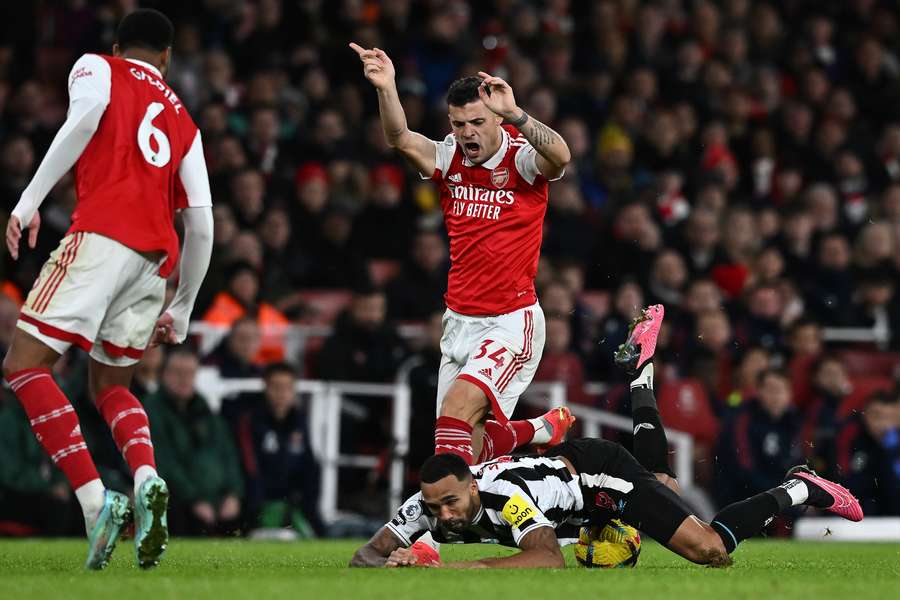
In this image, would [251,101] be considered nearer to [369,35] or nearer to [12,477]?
[369,35]

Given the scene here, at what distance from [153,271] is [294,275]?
8.06m

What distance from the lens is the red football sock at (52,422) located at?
24.8ft

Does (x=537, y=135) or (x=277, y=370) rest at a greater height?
(x=537, y=135)

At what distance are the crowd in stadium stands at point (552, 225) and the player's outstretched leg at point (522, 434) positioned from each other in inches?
167

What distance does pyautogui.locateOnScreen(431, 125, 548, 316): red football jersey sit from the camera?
9.38m

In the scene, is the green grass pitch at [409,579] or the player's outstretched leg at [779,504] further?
the player's outstretched leg at [779,504]

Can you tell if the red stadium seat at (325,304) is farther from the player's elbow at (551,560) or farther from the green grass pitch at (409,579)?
the player's elbow at (551,560)

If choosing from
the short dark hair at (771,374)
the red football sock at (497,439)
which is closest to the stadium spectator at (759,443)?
the short dark hair at (771,374)

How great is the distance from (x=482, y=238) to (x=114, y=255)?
2575 millimetres

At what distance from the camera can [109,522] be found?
7.33m

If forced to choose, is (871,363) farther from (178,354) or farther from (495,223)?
(495,223)

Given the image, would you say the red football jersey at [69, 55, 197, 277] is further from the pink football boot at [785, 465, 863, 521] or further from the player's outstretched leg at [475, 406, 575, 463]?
the pink football boot at [785, 465, 863, 521]

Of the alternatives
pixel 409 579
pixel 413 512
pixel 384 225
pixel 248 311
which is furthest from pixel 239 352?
pixel 409 579

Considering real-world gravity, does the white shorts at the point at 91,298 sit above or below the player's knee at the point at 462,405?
above
